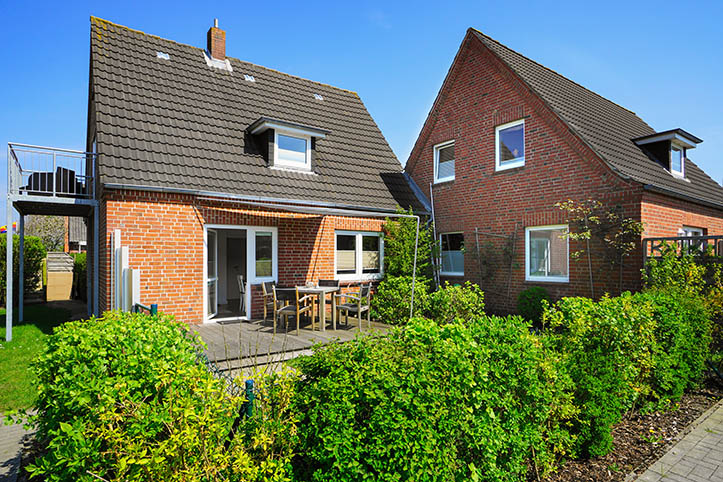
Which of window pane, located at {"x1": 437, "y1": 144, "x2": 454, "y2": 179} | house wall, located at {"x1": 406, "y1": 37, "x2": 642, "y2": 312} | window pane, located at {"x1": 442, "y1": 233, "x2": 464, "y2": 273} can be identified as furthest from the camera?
window pane, located at {"x1": 437, "y1": 144, "x2": 454, "y2": 179}

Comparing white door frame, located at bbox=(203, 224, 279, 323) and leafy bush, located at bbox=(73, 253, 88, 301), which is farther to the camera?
leafy bush, located at bbox=(73, 253, 88, 301)

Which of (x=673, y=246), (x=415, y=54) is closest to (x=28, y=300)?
(x=415, y=54)

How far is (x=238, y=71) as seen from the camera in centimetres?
1353

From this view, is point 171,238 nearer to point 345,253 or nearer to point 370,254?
point 345,253

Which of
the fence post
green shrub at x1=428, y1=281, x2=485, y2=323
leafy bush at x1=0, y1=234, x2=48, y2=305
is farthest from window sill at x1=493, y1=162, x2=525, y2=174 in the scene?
leafy bush at x1=0, y1=234, x2=48, y2=305

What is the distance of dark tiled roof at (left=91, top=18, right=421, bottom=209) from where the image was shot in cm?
950

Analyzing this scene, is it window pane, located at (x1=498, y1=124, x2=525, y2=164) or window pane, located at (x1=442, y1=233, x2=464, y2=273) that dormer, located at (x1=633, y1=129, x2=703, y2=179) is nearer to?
window pane, located at (x1=498, y1=124, x2=525, y2=164)

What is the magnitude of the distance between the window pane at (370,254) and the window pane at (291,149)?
2.99 metres

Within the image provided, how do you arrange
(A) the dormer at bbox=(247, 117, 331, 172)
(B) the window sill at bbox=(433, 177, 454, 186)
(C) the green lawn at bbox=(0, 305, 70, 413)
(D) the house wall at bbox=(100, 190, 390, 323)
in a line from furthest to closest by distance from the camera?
(B) the window sill at bbox=(433, 177, 454, 186) → (A) the dormer at bbox=(247, 117, 331, 172) → (D) the house wall at bbox=(100, 190, 390, 323) → (C) the green lawn at bbox=(0, 305, 70, 413)

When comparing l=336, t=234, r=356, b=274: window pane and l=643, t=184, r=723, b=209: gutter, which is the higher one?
l=643, t=184, r=723, b=209: gutter

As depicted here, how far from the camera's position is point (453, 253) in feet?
42.1

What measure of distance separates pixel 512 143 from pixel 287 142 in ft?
20.6

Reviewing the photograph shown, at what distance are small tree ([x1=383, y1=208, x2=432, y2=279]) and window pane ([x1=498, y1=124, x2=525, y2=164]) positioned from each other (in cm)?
306

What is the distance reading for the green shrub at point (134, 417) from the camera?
Result: 2.30m
